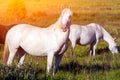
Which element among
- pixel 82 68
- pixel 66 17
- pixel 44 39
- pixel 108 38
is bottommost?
pixel 82 68

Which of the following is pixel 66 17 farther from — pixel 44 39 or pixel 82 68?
pixel 82 68

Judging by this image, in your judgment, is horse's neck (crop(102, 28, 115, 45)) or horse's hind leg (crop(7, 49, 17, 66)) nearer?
horse's hind leg (crop(7, 49, 17, 66))

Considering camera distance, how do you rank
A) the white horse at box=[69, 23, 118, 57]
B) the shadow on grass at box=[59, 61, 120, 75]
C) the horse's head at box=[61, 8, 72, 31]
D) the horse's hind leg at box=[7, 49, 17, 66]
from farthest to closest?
the white horse at box=[69, 23, 118, 57]
the shadow on grass at box=[59, 61, 120, 75]
the horse's hind leg at box=[7, 49, 17, 66]
the horse's head at box=[61, 8, 72, 31]

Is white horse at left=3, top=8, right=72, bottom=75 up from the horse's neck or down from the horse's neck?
up

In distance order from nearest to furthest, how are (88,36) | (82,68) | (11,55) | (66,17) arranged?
(66,17)
(11,55)
(82,68)
(88,36)

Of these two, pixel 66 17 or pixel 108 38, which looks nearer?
pixel 66 17

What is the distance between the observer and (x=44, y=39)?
10.0 meters

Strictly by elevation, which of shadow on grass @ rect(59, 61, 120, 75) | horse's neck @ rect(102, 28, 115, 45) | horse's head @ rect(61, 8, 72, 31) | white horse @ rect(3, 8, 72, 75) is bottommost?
shadow on grass @ rect(59, 61, 120, 75)

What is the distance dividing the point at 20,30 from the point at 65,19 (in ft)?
4.40

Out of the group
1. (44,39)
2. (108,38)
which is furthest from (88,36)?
(44,39)

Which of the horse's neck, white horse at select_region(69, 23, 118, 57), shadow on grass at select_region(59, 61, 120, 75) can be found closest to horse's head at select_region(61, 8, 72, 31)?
shadow on grass at select_region(59, 61, 120, 75)

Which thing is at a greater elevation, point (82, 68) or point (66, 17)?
point (66, 17)

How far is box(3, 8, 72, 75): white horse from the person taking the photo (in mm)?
9898

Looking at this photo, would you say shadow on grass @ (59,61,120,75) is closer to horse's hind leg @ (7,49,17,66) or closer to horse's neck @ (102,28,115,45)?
horse's hind leg @ (7,49,17,66)
